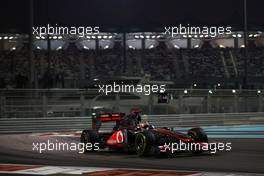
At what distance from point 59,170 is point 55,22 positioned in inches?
980

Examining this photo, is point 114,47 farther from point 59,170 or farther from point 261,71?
point 59,170

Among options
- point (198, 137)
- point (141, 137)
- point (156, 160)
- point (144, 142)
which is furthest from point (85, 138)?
point (198, 137)

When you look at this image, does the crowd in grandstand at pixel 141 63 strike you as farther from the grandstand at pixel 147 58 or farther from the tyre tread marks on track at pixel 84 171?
the tyre tread marks on track at pixel 84 171

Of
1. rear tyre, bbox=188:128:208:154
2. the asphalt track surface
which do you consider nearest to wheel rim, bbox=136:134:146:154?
the asphalt track surface

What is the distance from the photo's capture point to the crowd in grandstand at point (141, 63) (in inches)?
1709

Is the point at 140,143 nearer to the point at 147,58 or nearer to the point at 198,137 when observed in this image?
the point at 198,137

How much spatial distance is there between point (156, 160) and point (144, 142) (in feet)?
1.99

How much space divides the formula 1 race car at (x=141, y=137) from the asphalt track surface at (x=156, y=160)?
21cm

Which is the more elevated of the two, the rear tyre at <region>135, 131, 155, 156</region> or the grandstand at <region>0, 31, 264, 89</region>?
the grandstand at <region>0, 31, 264, 89</region>

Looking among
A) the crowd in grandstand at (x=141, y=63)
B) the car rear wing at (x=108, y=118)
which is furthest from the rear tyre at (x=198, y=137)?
the crowd in grandstand at (x=141, y=63)

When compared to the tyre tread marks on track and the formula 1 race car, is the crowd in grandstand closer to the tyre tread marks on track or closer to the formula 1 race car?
the formula 1 race car

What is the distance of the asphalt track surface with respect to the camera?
34.1 feet

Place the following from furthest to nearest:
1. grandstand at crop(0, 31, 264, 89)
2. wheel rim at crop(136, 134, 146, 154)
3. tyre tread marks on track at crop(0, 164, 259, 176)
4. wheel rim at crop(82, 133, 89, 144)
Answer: grandstand at crop(0, 31, 264, 89) → wheel rim at crop(82, 133, 89, 144) → wheel rim at crop(136, 134, 146, 154) → tyre tread marks on track at crop(0, 164, 259, 176)

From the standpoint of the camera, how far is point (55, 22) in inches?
1346
